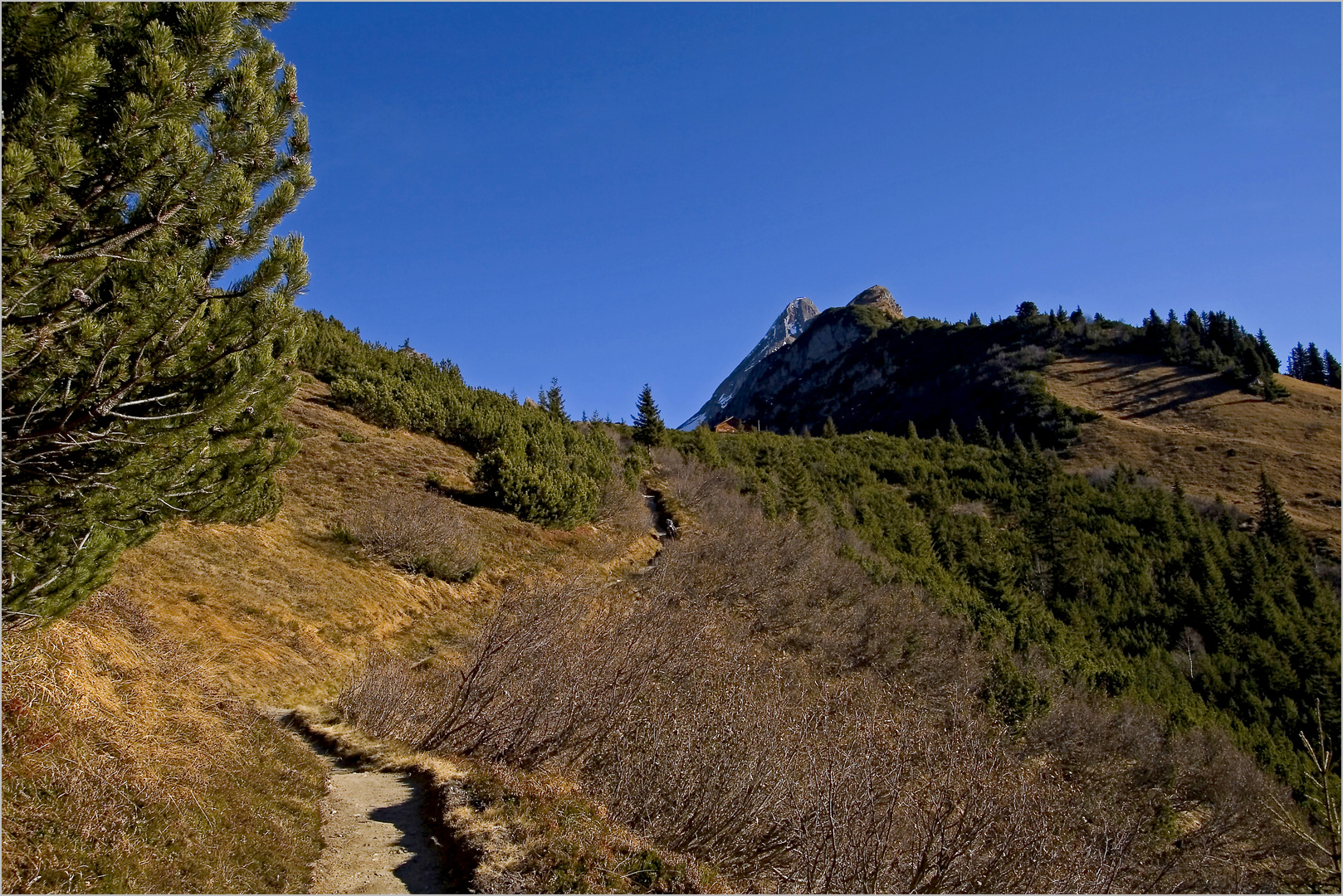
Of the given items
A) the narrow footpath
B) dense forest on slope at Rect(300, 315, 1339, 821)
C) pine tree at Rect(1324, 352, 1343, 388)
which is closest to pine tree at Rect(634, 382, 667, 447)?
dense forest on slope at Rect(300, 315, 1339, 821)

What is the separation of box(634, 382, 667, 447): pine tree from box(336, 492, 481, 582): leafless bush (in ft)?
62.6

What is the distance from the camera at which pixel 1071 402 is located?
229 feet

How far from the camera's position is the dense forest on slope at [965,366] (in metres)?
71.1

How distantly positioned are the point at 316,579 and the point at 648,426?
77.9 feet

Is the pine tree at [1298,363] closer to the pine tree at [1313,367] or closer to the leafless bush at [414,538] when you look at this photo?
the pine tree at [1313,367]

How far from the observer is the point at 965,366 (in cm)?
8800

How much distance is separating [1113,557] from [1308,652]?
7634 millimetres

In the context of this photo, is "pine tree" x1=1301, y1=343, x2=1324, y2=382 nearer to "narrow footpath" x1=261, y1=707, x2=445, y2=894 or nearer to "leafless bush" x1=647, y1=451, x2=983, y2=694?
"leafless bush" x1=647, y1=451, x2=983, y2=694

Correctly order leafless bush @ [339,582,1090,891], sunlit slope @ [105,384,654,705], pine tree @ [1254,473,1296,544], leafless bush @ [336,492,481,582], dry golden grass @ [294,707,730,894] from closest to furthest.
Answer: dry golden grass @ [294,707,730,894] → leafless bush @ [339,582,1090,891] → sunlit slope @ [105,384,654,705] → leafless bush @ [336,492,481,582] → pine tree @ [1254,473,1296,544]

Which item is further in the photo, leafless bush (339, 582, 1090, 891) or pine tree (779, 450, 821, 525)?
pine tree (779, 450, 821, 525)

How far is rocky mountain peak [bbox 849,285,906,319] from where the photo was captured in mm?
146350

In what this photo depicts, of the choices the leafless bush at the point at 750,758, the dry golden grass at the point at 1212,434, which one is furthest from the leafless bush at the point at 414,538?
the dry golden grass at the point at 1212,434

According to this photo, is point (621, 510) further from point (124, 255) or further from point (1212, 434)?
point (1212, 434)

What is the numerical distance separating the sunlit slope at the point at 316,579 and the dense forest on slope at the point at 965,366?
56.5 meters
